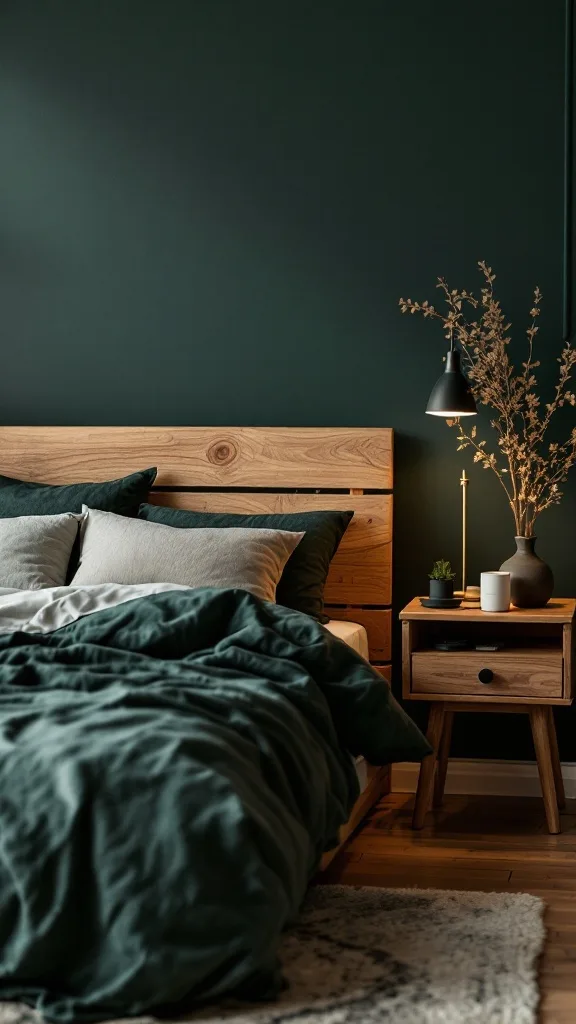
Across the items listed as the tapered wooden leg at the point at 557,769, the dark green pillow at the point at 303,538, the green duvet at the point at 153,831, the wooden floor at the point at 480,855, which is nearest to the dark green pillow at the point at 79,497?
the dark green pillow at the point at 303,538

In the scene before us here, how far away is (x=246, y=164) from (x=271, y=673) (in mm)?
2222

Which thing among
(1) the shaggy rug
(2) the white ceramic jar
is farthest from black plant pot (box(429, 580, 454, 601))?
(1) the shaggy rug

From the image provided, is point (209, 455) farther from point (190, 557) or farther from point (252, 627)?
point (252, 627)

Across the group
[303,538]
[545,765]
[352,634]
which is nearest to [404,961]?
[545,765]

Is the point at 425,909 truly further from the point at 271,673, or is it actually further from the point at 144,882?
the point at 144,882

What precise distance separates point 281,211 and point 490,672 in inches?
69.9

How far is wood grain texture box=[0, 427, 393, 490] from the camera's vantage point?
13.0 feet

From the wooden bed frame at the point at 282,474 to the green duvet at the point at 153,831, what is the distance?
4.73ft

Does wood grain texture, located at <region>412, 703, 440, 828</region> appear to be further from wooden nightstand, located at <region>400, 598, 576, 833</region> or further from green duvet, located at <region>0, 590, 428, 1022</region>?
green duvet, located at <region>0, 590, 428, 1022</region>

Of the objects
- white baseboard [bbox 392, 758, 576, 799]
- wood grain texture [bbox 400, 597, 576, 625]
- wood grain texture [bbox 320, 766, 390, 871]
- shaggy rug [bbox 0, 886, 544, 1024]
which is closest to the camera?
shaggy rug [bbox 0, 886, 544, 1024]

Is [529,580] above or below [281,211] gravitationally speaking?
below

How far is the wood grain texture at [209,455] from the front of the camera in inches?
155

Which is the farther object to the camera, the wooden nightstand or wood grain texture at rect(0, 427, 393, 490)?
wood grain texture at rect(0, 427, 393, 490)

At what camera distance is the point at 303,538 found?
12.1 ft
